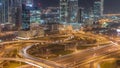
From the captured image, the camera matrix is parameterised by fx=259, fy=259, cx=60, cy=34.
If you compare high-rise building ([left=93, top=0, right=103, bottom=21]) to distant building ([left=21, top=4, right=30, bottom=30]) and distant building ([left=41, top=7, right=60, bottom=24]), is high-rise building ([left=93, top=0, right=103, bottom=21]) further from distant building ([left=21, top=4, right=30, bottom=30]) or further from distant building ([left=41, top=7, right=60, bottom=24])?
distant building ([left=21, top=4, right=30, bottom=30])

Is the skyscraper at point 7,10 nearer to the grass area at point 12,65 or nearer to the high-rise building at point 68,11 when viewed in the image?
the high-rise building at point 68,11

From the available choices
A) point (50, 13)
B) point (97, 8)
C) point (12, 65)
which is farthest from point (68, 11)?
point (12, 65)

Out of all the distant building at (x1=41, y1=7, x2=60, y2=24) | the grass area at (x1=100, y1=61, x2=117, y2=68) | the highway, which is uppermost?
the distant building at (x1=41, y1=7, x2=60, y2=24)

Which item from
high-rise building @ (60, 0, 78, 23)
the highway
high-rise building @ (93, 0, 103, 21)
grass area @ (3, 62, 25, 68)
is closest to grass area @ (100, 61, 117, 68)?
the highway

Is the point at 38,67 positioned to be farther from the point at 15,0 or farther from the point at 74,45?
the point at 15,0

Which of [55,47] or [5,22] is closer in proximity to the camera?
[55,47]

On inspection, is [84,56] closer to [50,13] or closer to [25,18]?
[25,18]

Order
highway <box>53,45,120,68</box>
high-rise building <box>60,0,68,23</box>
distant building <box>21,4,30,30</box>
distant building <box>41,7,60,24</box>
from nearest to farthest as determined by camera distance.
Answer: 1. highway <box>53,45,120,68</box>
2. distant building <box>21,4,30,30</box>
3. high-rise building <box>60,0,68,23</box>
4. distant building <box>41,7,60,24</box>

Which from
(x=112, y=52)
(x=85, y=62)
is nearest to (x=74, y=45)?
(x=112, y=52)
